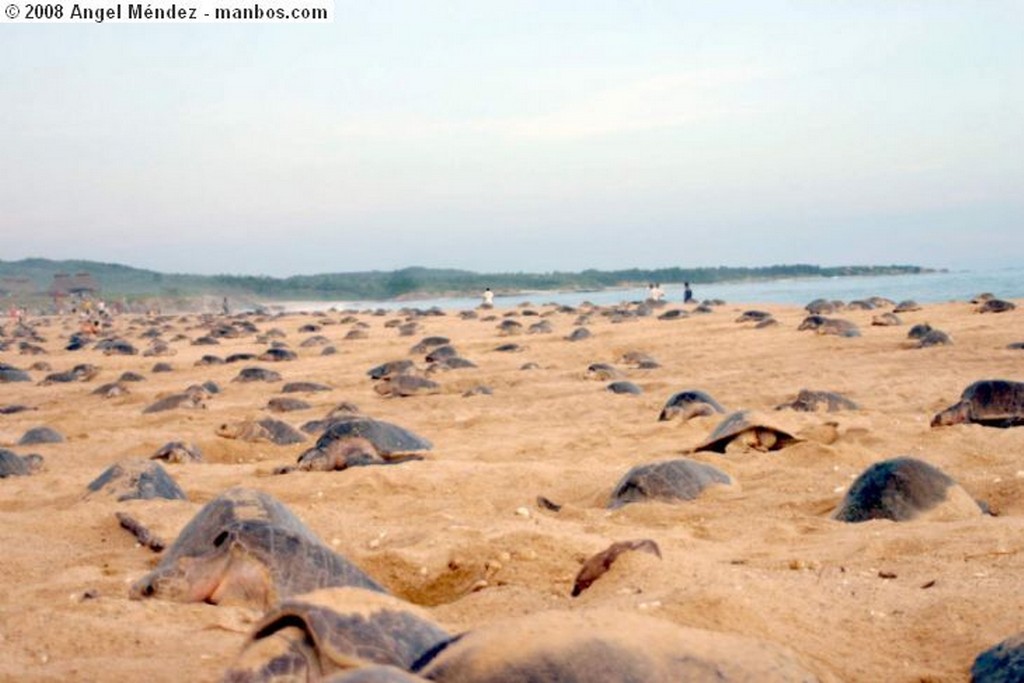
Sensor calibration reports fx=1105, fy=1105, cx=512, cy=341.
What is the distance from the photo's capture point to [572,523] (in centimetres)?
664

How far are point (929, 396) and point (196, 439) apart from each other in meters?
8.27

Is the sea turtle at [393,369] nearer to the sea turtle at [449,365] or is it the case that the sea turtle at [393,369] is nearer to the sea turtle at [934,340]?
the sea turtle at [449,365]

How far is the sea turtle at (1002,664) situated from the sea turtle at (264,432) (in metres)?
8.86

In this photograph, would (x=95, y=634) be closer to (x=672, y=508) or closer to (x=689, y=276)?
(x=672, y=508)

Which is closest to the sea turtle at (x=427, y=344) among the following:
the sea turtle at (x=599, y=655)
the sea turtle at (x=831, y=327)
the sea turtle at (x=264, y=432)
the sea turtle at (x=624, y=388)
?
the sea turtle at (x=831, y=327)

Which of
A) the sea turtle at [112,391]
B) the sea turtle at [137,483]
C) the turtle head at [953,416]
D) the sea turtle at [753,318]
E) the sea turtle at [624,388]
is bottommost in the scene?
the sea turtle at [112,391]

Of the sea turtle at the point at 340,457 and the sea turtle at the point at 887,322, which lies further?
the sea turtle at the point at 887,322

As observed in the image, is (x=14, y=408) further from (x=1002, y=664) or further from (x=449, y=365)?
(x=1002, y=664)

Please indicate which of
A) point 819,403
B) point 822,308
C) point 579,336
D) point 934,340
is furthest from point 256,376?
point 822,308

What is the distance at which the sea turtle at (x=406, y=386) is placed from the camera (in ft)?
51.9

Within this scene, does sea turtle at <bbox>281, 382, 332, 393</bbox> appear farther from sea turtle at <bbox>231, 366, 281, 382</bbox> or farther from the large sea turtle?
the large sea turtle

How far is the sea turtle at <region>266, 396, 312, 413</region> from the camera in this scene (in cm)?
1495

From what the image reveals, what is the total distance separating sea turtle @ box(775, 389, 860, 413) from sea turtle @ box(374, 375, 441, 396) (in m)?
5.79

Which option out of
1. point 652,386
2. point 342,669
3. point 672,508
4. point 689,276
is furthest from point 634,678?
point 689,276
